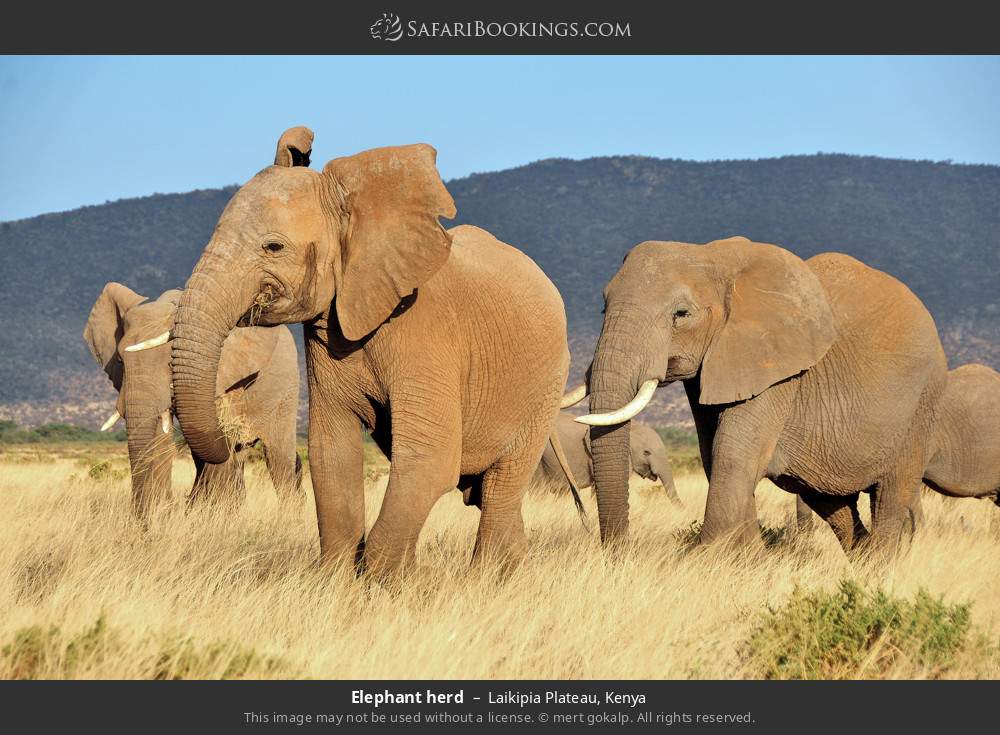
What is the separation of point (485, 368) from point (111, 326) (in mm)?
6859

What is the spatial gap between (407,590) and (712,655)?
5.50 feet

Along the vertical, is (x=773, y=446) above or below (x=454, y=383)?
below

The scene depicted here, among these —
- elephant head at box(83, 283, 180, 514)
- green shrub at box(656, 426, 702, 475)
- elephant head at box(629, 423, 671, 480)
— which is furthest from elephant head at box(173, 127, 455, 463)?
green shrub at box(656, 426, 702, 475)

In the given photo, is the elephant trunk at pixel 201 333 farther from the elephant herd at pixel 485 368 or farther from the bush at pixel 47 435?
the bush at pixel 47 435

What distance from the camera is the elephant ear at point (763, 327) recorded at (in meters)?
9.46

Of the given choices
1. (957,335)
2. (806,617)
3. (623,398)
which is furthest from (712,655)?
(957,335)

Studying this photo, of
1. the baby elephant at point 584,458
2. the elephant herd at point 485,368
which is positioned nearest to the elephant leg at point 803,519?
the elephant herd at point 485,368

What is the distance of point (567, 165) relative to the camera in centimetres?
12725

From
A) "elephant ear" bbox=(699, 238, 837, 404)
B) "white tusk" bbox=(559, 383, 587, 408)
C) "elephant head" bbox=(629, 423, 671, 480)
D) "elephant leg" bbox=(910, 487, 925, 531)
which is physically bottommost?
"elephant head" bbox=(629, 423, 671, 480)

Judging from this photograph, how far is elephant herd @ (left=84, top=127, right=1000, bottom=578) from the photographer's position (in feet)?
22.3

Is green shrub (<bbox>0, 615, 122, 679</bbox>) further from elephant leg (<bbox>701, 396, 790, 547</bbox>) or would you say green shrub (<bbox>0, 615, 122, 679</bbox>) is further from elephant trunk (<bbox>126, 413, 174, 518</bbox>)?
elephant trunk (<bbox>126, 413, 174, 518</bbox>)

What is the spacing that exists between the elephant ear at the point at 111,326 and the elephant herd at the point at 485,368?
3cm

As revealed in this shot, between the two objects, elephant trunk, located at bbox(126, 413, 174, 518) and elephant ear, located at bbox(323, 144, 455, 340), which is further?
elephant trunk, located at bbox(126, 413, 174, 518)

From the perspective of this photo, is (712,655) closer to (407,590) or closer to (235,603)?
(407,590)
